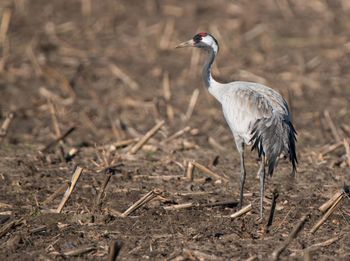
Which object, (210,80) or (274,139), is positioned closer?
(274,139)

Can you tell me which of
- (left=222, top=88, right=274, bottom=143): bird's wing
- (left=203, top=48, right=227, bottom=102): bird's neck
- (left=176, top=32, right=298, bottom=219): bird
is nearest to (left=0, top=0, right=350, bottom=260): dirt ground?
(left=176, top=32, right=298, bottom=219): bird

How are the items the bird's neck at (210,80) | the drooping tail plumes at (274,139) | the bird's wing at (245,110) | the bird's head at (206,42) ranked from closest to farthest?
the drooping tail plumes at (274,139), the bird's wing at (245,110), the bird's neck at (210,80), the bird's head at (206,42)

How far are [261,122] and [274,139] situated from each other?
244 mm

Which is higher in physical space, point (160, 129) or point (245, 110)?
point (245, 110)

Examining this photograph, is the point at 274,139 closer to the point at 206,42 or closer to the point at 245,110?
the point at 245,110

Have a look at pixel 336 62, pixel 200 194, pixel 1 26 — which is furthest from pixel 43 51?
pixel 200 194

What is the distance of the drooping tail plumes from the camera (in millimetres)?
6340

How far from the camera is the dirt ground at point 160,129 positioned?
5.99 metres

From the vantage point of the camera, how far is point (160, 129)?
8312 mm

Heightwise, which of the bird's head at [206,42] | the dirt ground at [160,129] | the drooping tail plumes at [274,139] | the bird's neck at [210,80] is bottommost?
the dirt ground at [160,129]

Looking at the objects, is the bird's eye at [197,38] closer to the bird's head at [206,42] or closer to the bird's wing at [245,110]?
the bird's head at [206,42]

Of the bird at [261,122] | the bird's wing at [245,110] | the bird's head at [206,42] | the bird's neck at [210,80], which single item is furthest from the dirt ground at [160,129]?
the bird's head at [206,42]

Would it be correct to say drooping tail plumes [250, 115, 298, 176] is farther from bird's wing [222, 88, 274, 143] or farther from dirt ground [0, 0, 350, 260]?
dirt ground [0, 0, 350, 260]

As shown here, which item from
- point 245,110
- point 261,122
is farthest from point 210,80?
point 261,122
